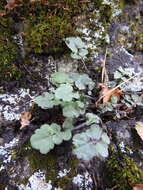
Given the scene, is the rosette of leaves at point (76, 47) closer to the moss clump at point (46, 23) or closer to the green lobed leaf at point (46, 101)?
the moss clump at point (46, 23)

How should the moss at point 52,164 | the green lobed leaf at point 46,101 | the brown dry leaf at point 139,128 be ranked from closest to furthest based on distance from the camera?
the moss at point 52,164
the green lobed leaf at point 46,101
the brown dry leaf at point 139,128

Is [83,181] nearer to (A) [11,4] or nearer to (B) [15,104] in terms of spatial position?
(B) [15,104]

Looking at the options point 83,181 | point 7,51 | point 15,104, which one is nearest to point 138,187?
point 83,181

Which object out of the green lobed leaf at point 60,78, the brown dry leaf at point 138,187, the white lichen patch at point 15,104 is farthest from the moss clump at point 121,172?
the white lichen patch at point 15,104

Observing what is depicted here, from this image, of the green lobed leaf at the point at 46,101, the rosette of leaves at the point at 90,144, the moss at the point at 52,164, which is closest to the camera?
the rosette of leaves at the point at 90,144

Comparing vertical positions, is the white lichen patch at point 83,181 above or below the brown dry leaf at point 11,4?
below

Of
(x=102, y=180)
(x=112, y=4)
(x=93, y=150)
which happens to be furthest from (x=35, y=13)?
(x=102, y=180)

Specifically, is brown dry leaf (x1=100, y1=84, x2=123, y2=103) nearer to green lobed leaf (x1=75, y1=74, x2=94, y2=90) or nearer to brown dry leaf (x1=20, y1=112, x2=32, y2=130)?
green lobed leaf (x1=75, y1=74, x2=94, y2=90)

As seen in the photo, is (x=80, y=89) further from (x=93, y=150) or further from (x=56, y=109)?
(x=93, y=150)
